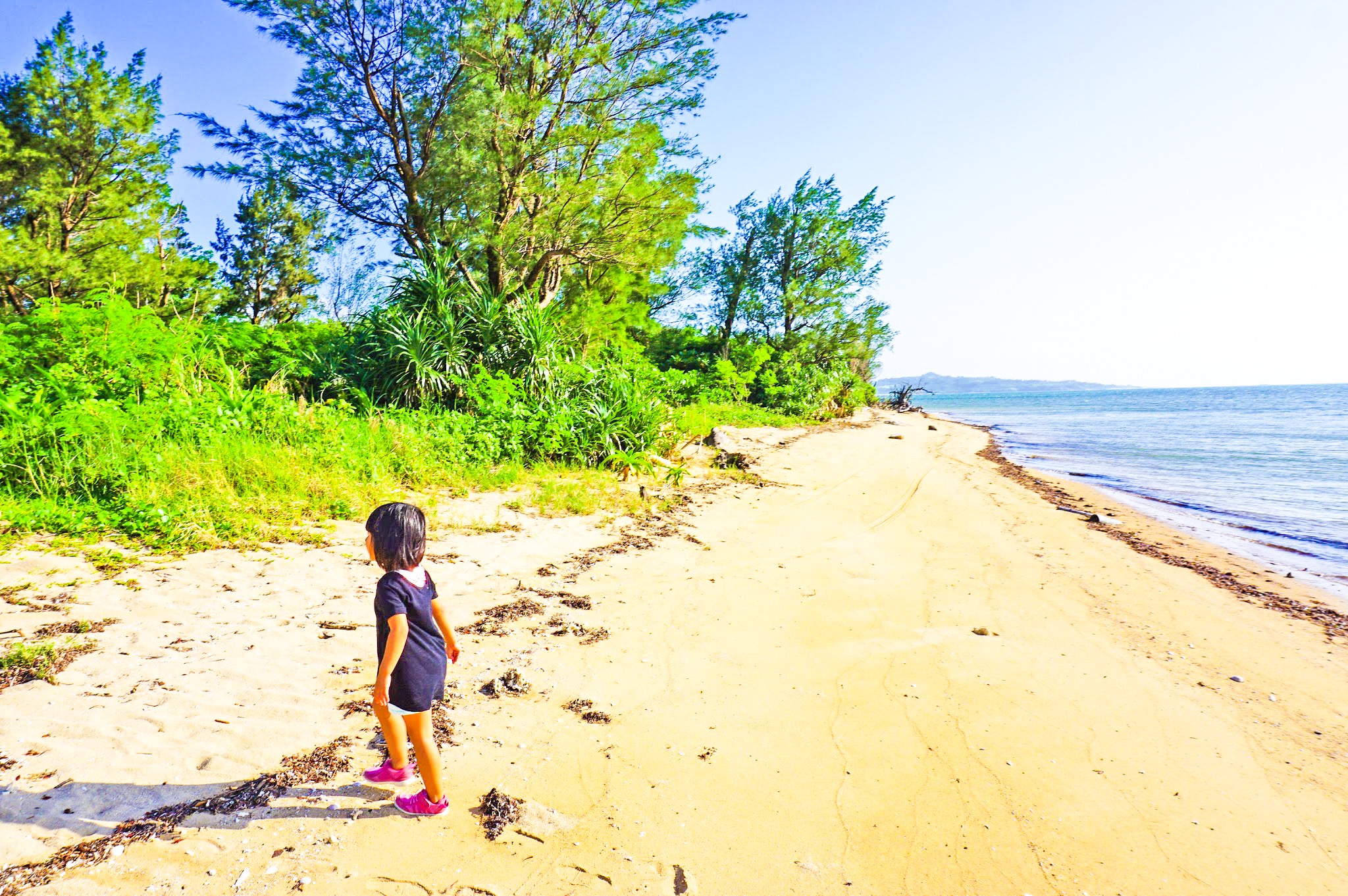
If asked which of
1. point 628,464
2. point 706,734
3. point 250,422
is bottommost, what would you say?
point 706,734

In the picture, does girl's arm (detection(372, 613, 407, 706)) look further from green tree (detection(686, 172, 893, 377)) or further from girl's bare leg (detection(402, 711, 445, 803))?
green tree (detection(686, 172, 893, 377))

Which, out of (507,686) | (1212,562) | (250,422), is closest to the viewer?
(507,686)

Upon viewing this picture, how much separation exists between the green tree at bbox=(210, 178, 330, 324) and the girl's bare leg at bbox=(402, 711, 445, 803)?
89.2ft

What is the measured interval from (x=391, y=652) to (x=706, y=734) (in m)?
1.61

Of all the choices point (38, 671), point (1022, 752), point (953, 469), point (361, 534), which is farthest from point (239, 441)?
point (953, 469)

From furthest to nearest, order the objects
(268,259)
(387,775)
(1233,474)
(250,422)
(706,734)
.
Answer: (268,259) → (1233,474) → (250,422) → (706,734) → (387,775)

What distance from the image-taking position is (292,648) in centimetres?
347

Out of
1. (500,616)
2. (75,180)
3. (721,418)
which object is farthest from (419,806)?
(75,180)

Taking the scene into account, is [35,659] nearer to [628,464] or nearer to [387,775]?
[387,775]

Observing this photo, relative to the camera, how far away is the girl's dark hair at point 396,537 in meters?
2.27

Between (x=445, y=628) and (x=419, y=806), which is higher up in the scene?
(x=445, y=628)

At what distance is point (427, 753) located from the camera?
225 centimetres

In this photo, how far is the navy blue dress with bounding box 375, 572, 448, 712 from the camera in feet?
7.32

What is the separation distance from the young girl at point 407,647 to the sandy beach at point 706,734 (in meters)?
0.21
